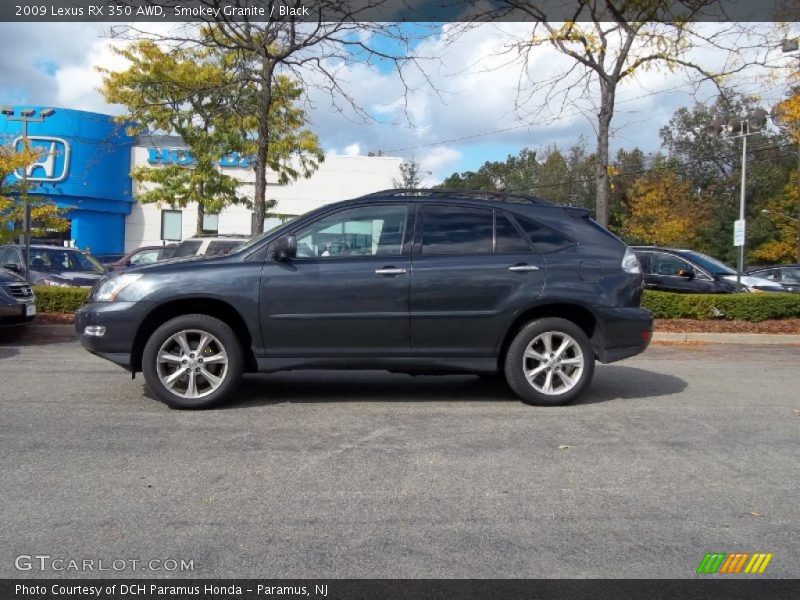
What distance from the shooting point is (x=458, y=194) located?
675 cm

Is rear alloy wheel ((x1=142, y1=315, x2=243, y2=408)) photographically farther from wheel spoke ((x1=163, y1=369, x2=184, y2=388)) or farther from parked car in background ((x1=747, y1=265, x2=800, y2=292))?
parked car in background ((x1=747, y1=265, x2=800, y2=292))

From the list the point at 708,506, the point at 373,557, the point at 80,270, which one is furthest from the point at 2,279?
the point at 708,506

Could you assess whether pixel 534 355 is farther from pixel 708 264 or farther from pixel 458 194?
pixel 708 264

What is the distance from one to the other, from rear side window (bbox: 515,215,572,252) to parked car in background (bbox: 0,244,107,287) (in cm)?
1128

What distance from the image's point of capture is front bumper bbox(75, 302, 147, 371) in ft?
20.0

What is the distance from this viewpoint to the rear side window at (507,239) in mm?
6508

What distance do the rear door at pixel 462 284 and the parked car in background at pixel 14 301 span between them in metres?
7.17

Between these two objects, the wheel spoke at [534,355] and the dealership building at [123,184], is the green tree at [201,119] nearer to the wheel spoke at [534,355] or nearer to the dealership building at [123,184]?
the dealership building at [123,184]

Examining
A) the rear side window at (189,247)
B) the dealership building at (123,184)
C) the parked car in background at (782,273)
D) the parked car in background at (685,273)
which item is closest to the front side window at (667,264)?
the parked car in background at (685,273)

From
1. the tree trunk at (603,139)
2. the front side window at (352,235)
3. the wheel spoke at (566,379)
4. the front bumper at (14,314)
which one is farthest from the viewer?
the tree trunk at (603,139)

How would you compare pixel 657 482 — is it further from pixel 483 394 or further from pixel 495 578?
pixel 483 394

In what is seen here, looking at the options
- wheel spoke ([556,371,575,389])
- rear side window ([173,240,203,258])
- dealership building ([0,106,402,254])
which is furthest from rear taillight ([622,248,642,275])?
dealership building ([0,106,402,254])

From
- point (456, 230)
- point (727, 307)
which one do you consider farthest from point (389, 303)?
Answer: point (727, 307)

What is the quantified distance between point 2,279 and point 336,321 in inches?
283
